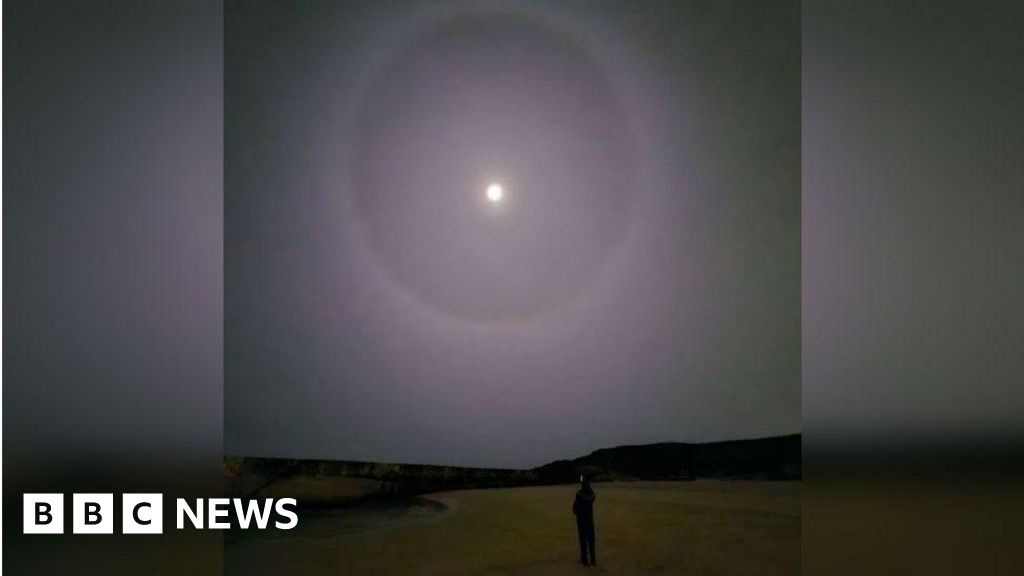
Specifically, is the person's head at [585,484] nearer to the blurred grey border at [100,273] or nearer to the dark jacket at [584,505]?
the dark jacket at [584,505]

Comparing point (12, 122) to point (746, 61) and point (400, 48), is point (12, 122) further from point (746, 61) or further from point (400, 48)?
point (746, 61)

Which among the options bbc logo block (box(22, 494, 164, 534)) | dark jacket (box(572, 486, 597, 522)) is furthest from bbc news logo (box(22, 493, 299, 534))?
dark jacket (box(572, 486, 597, 522))

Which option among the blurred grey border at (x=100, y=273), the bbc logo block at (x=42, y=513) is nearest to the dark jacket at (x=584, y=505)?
the blurred grey border at (x=100, y=273)

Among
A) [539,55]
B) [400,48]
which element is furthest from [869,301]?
[400,48]

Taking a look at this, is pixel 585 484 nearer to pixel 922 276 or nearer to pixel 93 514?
pixel 922 276

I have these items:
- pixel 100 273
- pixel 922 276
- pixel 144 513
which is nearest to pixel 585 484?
pixel 922 276

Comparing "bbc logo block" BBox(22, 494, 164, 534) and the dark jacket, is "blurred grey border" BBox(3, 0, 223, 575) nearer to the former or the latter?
"bbc logo block" BBox(22, 494, 164, 534)
